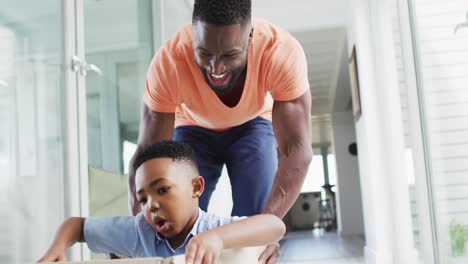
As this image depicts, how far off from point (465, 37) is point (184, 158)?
1450mm

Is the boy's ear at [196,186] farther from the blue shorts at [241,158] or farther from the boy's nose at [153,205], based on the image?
the blue shorts at [241,158]

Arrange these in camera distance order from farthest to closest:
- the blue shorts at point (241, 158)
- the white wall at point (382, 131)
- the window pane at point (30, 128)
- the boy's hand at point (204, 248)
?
1. the white wall at point (382, 131)
2. the window pane at point (30, 128)
3. the blue shorts at point (241, 158)
4. the boy's hand at point (204, 248)

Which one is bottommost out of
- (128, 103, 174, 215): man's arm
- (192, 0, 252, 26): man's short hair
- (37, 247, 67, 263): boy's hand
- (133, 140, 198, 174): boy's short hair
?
(37, 247, 67, 263): boy's hand

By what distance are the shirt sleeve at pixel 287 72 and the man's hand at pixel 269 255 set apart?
0.27 m

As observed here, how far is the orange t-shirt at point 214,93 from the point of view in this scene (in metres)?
0.98

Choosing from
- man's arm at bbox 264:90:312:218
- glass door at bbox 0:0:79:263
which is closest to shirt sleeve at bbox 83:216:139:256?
man's arm at bbox 264:90:312:218

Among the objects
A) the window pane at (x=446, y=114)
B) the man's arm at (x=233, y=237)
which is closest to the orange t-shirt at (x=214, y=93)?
the man's arm at (x=233, y=237)

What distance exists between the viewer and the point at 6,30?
1.34 meters

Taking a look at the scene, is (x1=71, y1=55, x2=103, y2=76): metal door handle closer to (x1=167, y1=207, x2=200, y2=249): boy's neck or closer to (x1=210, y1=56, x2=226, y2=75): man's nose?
(x1=210, y1=56, x2=226, y2=75): man's nose

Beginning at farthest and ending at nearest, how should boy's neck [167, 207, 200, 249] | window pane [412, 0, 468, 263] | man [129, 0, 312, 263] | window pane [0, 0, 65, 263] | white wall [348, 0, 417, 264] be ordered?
1. white wall [348, 0, 417, 264]
2. window pane [412, 0, 468, 263]
3. window pane [0, 0, 65, 263]
4. man [129, 0, 312, 263]
5. boy's neck [167, 207, 200, 249]

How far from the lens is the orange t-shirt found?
977mm

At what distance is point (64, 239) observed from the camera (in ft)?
2.67

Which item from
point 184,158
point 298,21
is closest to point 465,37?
point 298,21

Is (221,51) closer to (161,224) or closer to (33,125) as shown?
(161,224)
